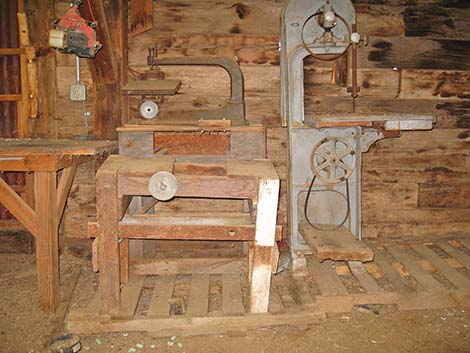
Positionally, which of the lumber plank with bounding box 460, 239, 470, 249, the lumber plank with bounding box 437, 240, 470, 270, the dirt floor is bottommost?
the dirt floor

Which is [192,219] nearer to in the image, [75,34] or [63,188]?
[63,188]

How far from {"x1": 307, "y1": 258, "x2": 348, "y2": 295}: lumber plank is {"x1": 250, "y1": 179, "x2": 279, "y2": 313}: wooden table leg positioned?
19.2 inches

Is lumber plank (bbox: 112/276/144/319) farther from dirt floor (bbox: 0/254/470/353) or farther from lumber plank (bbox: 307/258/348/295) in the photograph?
lumber plank (bbox: 307/258/348/295)

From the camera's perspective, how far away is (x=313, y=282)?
3.08m

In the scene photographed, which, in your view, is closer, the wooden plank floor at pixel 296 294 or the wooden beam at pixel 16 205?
the wooden plank floor at pixel 296 294

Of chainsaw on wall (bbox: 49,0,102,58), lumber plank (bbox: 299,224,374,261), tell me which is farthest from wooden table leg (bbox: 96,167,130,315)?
lumber plank (bbox: 299,224,374,261)

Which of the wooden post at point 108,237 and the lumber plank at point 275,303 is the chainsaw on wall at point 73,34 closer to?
the wooden post at point 108,237

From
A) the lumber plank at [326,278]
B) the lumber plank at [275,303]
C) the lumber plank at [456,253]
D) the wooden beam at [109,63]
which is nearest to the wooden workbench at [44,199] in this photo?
the wooden beam at [109,63]

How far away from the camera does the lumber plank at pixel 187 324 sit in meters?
2.51

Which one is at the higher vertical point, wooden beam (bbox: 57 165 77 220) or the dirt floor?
wooden beam (bbox: 57 165 77 220)

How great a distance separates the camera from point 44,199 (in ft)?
8.66

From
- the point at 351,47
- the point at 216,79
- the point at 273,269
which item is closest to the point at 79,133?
the point at 216,79

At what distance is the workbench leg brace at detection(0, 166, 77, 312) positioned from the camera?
8.63 ft

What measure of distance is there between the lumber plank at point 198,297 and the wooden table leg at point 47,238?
34.9 inches
